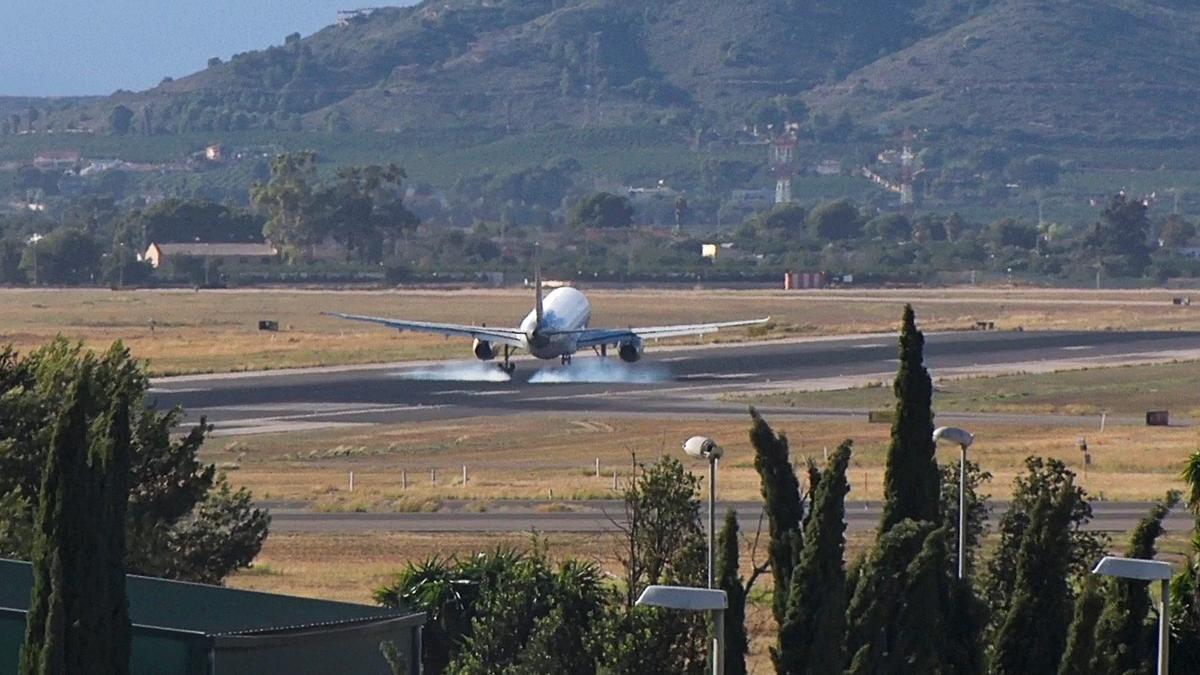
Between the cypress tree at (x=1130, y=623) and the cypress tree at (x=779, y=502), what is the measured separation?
4.35 m

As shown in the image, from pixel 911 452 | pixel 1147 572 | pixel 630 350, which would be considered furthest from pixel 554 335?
pixel 1147 572

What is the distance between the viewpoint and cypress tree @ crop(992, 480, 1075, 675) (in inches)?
1393

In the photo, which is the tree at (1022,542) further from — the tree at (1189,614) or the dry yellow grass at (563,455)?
the dry yellow grass at (563,455)

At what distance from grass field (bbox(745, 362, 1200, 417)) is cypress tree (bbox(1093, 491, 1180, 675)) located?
70.7 meters

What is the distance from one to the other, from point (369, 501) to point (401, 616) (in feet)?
128

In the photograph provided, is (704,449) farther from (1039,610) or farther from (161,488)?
(161,488)

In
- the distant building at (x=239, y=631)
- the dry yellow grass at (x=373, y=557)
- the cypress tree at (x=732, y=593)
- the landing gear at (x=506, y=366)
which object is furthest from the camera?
the landing gear at (x=506, y=366)

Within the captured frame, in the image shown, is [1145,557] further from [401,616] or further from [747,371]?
[747,371]

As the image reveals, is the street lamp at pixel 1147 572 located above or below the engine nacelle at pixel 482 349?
above

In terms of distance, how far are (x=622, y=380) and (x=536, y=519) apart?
56633 millimetres

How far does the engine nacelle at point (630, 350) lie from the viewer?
12725cm

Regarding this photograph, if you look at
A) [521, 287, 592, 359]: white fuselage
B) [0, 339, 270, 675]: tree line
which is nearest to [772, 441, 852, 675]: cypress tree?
[0, 339, 270, 675]: tree line

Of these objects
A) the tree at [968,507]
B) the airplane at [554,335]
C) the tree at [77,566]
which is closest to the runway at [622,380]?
the airplane at [554,335]

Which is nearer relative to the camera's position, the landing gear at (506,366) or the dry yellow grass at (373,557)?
the dry yellow grass at (373,557)
